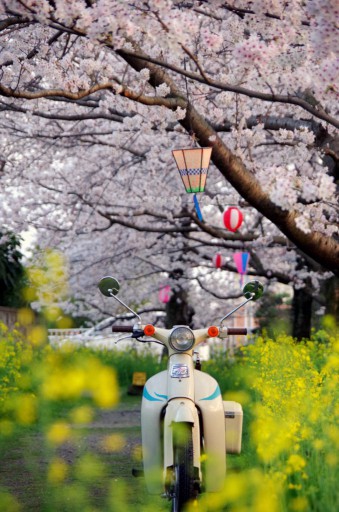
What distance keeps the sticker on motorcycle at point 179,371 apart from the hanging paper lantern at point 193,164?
298 centimetres

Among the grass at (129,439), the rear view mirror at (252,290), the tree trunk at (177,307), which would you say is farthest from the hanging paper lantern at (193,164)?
the tree trunk at (177,307)

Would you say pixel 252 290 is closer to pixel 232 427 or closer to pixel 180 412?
pixel 232 427

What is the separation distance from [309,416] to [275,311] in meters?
22.4

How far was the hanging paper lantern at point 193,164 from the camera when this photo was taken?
7.87m

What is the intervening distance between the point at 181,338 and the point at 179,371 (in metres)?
0.20

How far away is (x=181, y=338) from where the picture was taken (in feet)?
16.9

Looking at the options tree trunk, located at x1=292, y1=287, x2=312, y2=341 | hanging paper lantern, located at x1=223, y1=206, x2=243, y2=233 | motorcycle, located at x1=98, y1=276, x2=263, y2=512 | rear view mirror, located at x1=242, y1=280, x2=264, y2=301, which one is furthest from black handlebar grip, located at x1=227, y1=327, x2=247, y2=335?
tree trunk, located at x1=292, y1=287, x2=312, y2=341

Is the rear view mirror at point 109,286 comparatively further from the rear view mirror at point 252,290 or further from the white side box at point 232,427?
the white side box at point 232,427

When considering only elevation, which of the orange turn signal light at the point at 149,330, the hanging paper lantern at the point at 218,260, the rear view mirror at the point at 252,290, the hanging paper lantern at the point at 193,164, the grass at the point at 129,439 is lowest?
the grass at the point at 129,439

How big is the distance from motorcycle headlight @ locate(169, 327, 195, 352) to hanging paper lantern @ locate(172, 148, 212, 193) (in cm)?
282

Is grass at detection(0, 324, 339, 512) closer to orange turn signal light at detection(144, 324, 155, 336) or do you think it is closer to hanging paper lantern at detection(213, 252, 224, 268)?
orange turn signal light at detection(144, 324, 155, 336)

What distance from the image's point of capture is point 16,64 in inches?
282

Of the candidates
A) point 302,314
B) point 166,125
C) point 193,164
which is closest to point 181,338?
point 193,164

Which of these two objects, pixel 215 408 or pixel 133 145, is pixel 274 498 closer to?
pixel 215 408
